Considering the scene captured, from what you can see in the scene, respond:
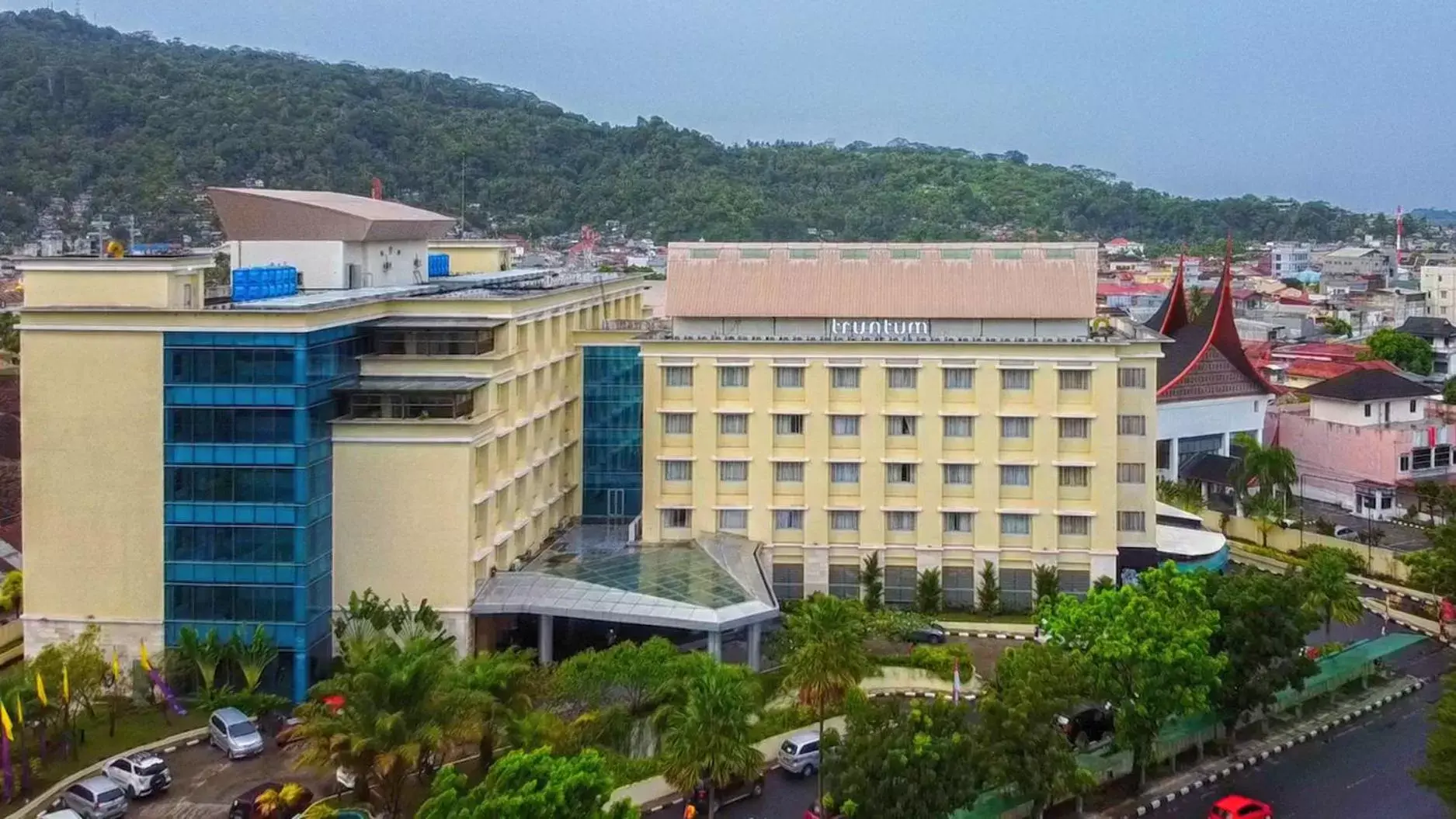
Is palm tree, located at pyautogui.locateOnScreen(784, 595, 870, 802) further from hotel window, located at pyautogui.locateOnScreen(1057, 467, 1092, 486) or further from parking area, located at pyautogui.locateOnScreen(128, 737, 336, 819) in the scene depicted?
hotel window, located at pyautogui.locateOnScreen(1057, 467, 1092, 486)

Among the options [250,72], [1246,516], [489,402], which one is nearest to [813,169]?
[250,72]

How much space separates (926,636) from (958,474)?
5.04 meters

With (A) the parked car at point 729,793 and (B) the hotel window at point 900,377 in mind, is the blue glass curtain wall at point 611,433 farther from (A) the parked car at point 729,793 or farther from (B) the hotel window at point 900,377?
(A) the parked car at point 729,793

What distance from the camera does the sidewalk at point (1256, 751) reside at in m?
27.9

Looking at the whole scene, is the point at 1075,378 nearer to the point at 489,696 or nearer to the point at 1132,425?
the point at 1132,425

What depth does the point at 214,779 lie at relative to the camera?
92.5 ft

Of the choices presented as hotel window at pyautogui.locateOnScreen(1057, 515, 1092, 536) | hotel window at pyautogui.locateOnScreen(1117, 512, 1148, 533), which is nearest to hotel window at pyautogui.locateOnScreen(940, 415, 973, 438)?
hotel window at pyautogui.locateOnScreen(1057, 515, 1092, 536)

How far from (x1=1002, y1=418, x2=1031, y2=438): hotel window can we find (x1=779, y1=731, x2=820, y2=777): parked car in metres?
13.3

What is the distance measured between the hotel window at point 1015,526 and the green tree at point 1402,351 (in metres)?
48.7

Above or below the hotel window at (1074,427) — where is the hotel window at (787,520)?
below

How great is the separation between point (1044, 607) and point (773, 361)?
39.5 ft

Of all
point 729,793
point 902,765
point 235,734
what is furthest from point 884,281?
point 235,734

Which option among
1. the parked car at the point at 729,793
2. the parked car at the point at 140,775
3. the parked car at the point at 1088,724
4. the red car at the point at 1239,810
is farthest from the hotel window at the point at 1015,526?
the parked car at the point at 140,775

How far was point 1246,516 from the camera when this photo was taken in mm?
51781
